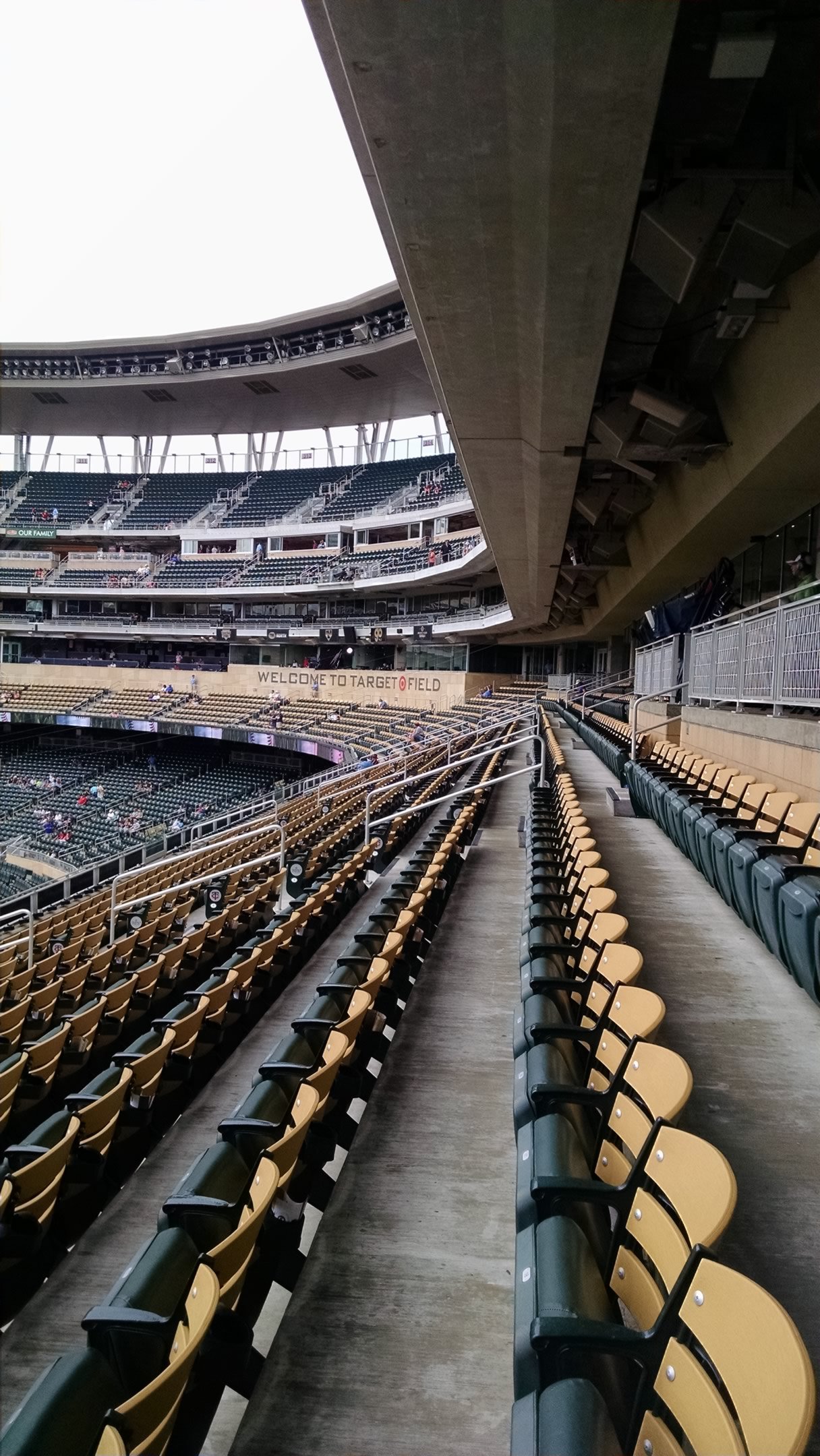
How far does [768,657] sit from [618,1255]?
17.1 ft

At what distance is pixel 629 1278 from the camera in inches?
74.1

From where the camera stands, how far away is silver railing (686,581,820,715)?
5.26 m

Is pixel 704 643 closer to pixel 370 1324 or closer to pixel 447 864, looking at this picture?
pixel 447 864

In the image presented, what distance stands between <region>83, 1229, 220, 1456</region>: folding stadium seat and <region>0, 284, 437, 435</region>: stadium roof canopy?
32.4 meters

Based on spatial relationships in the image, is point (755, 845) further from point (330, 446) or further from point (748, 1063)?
point (330, 446)

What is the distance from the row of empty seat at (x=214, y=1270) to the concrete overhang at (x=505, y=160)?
12.3 ft

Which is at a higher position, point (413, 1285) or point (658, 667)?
point (658, 667)

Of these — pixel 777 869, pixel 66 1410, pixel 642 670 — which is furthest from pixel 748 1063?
pixel 642 670

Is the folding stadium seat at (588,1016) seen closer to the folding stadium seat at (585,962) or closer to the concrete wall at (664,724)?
the folding stadium seat at (585,962)

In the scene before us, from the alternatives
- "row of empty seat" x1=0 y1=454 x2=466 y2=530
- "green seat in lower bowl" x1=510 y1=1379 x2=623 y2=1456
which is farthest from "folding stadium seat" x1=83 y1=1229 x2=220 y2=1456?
"row of empty seat" x1=0 y1=454 x2=466 y2=530

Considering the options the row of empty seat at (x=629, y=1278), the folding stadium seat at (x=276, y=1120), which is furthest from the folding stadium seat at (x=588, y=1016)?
the folding stadium seat at (x=276, y=1120)

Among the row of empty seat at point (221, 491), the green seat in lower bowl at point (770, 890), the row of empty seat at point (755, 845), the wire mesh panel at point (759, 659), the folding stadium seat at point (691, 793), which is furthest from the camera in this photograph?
the row of empty seat at point (221, 491)

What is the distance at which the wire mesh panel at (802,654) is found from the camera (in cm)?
514

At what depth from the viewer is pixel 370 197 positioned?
4.27m
